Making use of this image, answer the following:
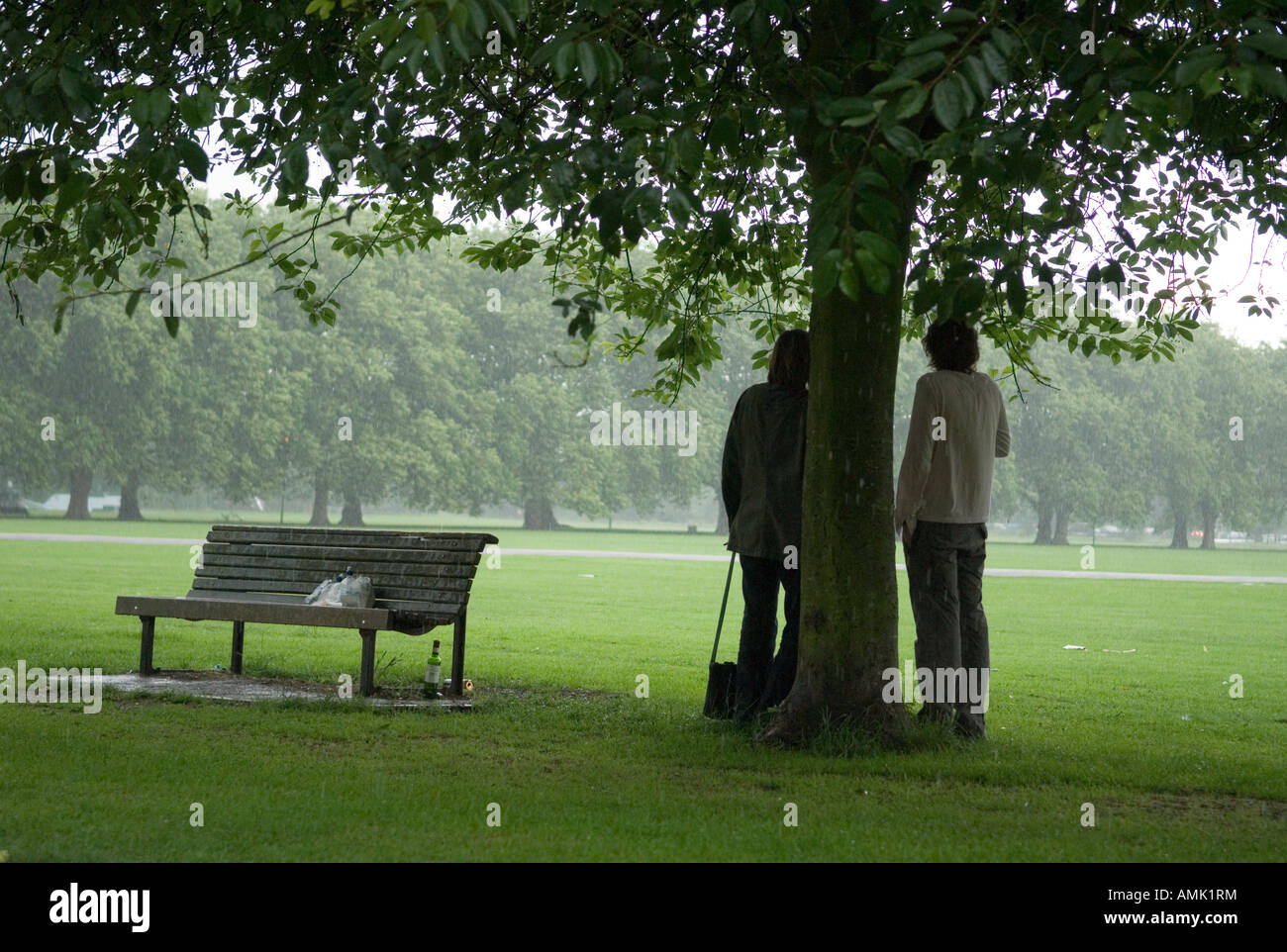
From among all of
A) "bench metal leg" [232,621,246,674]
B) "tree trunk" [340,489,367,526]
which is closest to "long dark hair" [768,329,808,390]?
"bench metal leg" [232,621,246,674]

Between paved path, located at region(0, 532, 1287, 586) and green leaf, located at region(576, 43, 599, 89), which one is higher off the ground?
green leaf, located at region(576, 43, 599, 89)

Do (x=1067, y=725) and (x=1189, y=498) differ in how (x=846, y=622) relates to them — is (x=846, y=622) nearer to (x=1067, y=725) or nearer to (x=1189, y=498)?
(x=1067, y=725)

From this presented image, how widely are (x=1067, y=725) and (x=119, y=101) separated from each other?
5962mm

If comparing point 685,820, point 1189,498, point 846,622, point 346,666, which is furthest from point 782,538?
point 1189,498

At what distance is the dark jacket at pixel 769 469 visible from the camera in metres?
6.91

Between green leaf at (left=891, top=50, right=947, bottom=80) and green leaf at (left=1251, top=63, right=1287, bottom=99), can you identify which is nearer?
green leaf at (left=1251, top=63, right=1287, bottom=99)

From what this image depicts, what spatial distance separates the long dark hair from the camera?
7.14 m

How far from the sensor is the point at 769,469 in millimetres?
7035

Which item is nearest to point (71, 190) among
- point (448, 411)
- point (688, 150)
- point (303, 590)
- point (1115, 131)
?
point (688, 150)

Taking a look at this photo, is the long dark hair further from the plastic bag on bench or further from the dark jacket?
the plastic bag on bench

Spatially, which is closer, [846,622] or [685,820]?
[685,820]

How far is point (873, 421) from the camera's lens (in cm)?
658

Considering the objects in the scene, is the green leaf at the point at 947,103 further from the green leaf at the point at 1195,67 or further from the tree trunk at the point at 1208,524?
the tree trunk at the point at 1208,524

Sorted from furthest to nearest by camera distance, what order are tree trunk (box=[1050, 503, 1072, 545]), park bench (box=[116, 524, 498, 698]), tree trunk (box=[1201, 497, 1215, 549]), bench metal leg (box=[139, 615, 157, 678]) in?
1. tree trunk (box=[1201, 497, 1215, 549])
2. tree trunk (box=[1050, 503, 1072, 545])
3. bench metal leg (box=[139, 615, 157, 678])
4. park bench (box=[116, 524, 498, 698])
